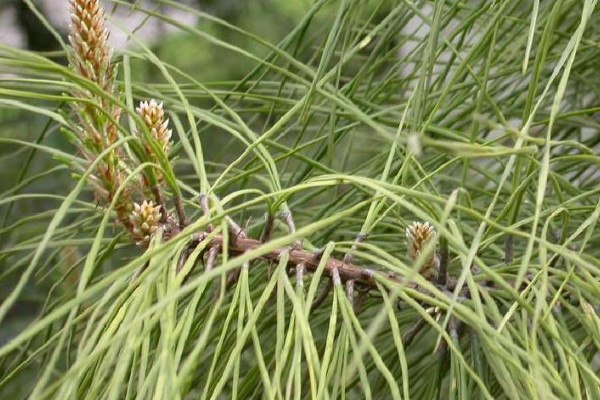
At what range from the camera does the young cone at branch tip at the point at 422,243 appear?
649mm

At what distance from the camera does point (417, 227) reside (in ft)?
2.15

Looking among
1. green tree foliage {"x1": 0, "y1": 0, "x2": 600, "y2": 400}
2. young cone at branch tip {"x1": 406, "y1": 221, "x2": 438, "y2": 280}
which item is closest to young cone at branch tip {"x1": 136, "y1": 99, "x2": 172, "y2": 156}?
green tree foliage {"x1": 0, "y1": 0, "x2": 600, "y2": 400}

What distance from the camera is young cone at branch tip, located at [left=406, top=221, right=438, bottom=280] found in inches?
25.6

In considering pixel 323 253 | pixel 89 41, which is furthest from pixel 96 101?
pixel 323 253

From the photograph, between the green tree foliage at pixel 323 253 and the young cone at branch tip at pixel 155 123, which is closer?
the green tree foliage at pixel 323 253

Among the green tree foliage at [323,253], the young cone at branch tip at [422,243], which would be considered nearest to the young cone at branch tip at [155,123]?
the green tree foliage at [323,253]

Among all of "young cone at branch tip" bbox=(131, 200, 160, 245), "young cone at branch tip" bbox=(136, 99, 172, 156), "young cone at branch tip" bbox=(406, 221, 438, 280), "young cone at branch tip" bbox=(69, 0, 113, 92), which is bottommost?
"young cone at branch tip" bbox=(406, 221, 438, 280)

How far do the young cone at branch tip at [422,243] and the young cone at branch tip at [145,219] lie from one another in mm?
147

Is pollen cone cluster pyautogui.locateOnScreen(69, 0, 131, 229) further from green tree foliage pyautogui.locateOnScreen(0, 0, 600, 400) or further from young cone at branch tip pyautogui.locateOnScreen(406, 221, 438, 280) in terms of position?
young cone at branch tip pyautogui.locateOnScreen(406, 221, 438, 280)

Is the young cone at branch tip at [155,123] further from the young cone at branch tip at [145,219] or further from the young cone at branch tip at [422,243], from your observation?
the young cone at branch tip at [422,243]

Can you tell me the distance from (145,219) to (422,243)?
0.16 metres

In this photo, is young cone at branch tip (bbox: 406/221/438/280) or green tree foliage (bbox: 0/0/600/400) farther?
young cone at branch tip (bbox: 406/221/438/280)

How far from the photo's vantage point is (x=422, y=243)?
2.12 feet

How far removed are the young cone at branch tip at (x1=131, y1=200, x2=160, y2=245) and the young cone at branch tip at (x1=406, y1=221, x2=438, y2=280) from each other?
15 cm
